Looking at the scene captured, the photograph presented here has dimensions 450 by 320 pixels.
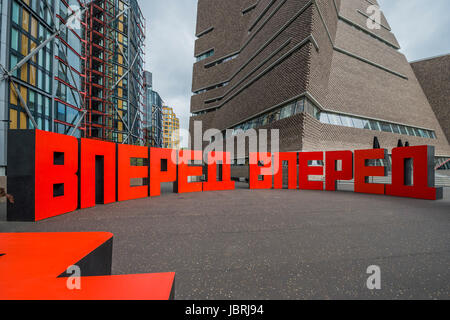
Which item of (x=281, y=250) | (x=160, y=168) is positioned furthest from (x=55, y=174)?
(x=281, y=250)

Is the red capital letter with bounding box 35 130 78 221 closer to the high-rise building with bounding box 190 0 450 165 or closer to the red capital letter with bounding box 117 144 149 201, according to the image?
the red capital letter with bounding box 117 144 149 201

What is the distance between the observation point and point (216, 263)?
2438 mm

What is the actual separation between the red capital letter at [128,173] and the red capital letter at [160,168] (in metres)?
0.27

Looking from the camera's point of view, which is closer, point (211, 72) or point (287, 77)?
point (287, 77)

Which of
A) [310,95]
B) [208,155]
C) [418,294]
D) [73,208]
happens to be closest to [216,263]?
[418,294]

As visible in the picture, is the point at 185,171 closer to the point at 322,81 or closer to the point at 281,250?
the point at 281,250

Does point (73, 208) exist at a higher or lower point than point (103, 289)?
lower

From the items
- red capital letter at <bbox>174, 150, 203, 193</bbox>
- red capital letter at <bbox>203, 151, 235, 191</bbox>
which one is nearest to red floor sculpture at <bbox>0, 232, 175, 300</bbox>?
red capital letter at <bbox>174, 150, 203, 193</bbox>

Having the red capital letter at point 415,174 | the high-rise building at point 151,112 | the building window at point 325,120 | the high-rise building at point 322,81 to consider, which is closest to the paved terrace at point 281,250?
the red capital letter at point 415,174

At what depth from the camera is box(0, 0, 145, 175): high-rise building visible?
13.4 meters

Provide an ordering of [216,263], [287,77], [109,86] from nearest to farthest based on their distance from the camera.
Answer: [216,263] < [287,77] < [109,86]

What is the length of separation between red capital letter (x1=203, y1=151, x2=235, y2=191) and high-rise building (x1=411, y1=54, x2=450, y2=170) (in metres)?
35.2
